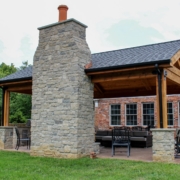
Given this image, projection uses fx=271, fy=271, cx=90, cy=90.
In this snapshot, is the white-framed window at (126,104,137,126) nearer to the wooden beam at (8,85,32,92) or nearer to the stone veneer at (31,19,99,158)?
the wooden beam at (8,85,32,92)

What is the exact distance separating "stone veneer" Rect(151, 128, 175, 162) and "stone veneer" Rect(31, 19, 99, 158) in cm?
230

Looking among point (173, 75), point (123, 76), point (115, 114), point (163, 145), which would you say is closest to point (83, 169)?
point (163, 145)

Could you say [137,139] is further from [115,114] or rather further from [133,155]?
[115,114]

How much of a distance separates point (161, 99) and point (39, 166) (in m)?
3.68

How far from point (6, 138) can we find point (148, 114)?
29.8ft

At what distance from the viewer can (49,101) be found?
874 centimetres

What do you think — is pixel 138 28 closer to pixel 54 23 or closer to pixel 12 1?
pixel 12 1

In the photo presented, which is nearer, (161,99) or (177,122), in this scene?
(161,99)

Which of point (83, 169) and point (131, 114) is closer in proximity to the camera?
point (83, 169)

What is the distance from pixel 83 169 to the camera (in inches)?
259

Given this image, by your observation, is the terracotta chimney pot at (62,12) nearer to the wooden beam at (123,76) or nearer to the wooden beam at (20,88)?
the wooden beam at (123,76)

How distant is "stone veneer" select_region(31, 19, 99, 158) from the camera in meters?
8.23

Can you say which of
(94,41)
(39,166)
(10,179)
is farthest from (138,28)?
(10,179)

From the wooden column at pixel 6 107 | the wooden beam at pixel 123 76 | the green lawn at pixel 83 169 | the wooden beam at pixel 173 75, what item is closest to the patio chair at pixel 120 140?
the green lawn at pixel 83 169
